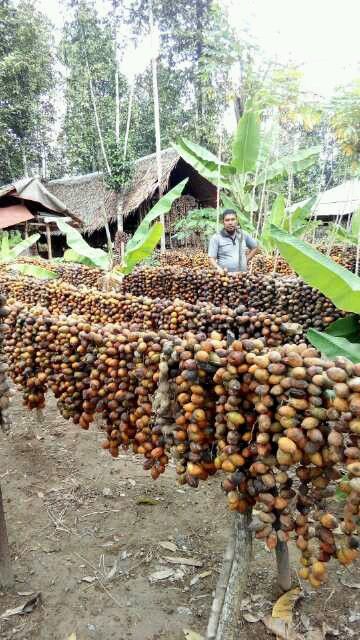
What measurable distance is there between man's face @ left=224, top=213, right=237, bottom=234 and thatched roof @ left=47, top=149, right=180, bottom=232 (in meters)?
7.19

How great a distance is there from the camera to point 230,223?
545cm

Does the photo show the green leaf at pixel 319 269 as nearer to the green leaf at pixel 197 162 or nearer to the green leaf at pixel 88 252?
the green leaf at pixel 88 252

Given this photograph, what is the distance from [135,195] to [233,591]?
541 inches

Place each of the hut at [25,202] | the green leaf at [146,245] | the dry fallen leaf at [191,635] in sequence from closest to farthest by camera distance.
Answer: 1. the dry fallen leaf at [191,635]
2. the green leaf at [146,245]
3. the hut at [25,202]

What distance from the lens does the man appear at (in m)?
5.46

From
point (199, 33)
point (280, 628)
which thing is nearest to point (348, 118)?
point (280, 628)

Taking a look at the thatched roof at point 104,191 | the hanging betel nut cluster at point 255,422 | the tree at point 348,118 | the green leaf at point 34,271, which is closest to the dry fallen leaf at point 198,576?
the hanging betel nut cluster at point 255,422

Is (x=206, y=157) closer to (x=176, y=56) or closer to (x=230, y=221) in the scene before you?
(x=230, y=221)

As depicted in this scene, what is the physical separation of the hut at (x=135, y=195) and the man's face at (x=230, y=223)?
7.40 metres

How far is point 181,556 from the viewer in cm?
230

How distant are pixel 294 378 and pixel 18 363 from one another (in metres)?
1.75

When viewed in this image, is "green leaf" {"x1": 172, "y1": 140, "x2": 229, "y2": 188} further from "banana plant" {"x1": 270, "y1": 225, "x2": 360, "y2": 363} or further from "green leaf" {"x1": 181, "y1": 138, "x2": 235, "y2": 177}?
"banana plant" {"x1": 270, "y1": 225, "x2": 360, "y2": 363}

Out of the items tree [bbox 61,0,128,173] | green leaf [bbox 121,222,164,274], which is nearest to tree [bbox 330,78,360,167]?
green leaf [bbox 121,222,164,274]

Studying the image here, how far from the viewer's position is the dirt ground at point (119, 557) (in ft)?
6.26
